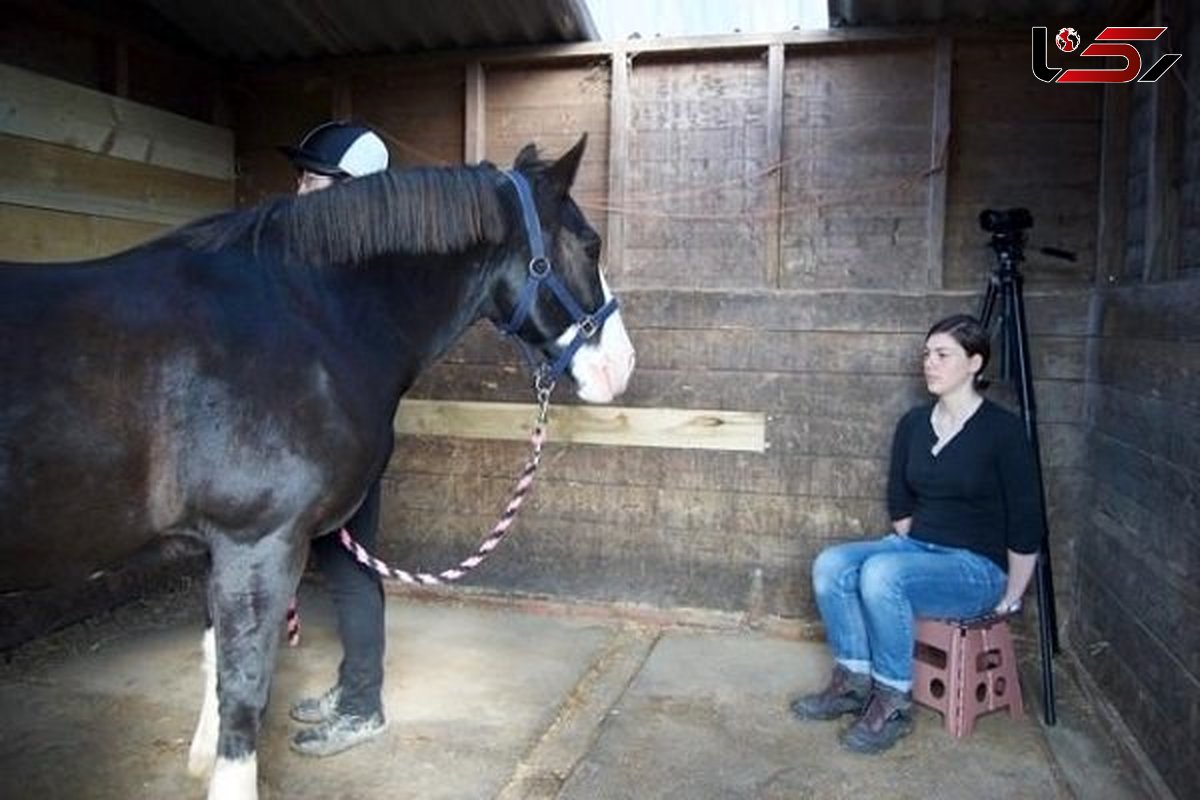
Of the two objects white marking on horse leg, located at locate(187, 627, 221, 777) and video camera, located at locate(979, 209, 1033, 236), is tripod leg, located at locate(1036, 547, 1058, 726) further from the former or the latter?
white marking on horse leg, located at locate(187, 627, 221, 777)

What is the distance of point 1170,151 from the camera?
256 cm

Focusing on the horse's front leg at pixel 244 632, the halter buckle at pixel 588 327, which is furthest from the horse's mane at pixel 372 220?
the horse's front leg at pixel 244 632

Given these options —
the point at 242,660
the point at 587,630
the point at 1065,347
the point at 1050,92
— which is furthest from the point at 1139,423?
the point at 242,660

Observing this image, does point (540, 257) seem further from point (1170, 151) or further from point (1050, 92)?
point (1050, 92)

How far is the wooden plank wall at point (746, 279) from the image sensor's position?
3277 millimetres

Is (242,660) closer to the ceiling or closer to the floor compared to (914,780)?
closer to the ceiling

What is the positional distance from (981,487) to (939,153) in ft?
4.38

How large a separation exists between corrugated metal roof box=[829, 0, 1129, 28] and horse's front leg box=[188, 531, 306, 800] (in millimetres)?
2620

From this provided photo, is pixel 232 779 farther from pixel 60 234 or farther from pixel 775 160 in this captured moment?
pixel 775 160

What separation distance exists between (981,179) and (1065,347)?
660 mm

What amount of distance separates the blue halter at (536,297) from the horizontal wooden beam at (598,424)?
4.09 ft

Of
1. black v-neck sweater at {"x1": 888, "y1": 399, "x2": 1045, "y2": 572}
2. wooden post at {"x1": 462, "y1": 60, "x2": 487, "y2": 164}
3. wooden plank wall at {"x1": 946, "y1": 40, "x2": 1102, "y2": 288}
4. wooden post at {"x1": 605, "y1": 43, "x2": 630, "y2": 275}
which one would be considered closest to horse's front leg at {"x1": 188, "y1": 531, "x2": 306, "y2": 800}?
black v-neck sweater at {"x1": 888, "y1": 399, "x2": 1045, "y2": 572}

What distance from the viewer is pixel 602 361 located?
7.43ft

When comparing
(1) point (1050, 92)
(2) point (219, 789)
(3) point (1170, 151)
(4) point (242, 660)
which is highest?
(1) point (1050, 92)
